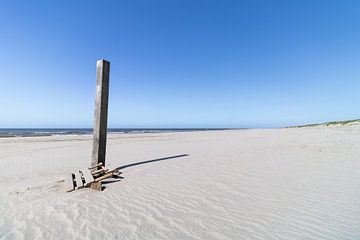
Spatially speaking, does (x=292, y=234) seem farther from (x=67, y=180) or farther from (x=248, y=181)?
(x=67, y=180)

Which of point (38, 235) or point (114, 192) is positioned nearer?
point (38, 235)

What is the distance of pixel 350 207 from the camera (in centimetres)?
339

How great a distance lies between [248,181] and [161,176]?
262 cm

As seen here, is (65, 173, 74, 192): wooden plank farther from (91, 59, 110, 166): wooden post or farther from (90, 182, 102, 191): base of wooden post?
(91, 59, 110, 166): wooden post

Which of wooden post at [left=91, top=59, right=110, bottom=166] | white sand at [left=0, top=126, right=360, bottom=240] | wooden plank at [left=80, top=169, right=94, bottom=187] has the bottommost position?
white sand at [left=0, top=126, right=360, bottom=240]

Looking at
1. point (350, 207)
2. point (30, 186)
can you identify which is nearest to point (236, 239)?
point (350, 207)

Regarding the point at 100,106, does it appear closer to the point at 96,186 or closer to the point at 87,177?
the point at 87,177

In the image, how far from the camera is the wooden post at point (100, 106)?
5.67 metres

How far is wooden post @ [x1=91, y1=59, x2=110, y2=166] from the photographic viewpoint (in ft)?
18.6

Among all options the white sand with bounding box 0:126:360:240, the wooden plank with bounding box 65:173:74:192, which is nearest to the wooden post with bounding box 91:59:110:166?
the wooden plank with bounding box 65:173:74:192

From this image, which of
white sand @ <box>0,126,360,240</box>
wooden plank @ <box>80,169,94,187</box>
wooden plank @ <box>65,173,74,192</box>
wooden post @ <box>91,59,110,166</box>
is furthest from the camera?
wooden post @ <box>91,59,110,166</box>

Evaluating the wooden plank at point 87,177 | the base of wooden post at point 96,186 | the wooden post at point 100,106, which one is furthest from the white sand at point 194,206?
the wooden post at point 100,106

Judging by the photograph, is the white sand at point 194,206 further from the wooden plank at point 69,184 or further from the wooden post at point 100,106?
the wooden post at point 100,106

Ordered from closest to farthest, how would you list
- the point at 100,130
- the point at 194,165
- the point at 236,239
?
1. the point at 236,239
2. the point at 100,130
3. the point at 194,165
